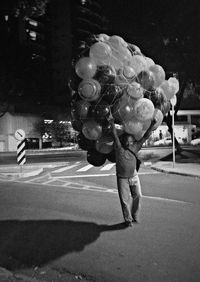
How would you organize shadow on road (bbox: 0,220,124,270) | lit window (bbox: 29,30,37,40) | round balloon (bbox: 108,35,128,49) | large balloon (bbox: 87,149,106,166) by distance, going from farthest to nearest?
lit window (bbox: 29,30,37,40) → large balloon (bbox: 87,149,106,166) → round balloon (bbox: 108,35,128,49) → shadow on road (bbox: 0,220,124,270)

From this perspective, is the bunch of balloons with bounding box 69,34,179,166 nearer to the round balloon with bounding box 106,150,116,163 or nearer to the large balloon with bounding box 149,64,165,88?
the large balloon with bounding box 149,64,165,88

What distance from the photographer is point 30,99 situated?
43594 mm

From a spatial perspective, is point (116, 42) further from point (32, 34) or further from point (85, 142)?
point (32, 34)

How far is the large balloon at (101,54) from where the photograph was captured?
6.54 meters

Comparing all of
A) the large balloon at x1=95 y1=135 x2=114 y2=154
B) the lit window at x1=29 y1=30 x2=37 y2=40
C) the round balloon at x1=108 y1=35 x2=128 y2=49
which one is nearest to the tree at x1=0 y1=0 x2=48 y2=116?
the lit window at x1=29 y1=30 x2=37 y2=40

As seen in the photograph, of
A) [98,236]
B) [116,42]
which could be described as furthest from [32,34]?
[98,236]

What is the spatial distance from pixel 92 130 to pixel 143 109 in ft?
3.05

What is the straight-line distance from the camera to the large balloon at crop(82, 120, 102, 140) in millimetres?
6536

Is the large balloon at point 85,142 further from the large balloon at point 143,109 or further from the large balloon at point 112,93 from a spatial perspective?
the large balloon at point 143,109

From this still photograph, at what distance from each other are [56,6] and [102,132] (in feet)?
238

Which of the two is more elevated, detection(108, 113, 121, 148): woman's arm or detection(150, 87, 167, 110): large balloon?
detection(150, 87, 167, 110): large balloon

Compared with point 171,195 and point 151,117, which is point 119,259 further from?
point 171,195

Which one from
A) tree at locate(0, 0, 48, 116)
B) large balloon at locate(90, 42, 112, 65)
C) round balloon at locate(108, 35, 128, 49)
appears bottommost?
large balloon at locate(90, 42, 112, 65)

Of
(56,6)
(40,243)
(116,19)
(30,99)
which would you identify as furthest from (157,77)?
(56,6)
